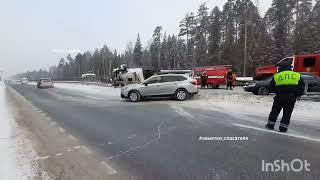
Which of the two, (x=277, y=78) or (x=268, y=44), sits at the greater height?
(x=268, y=44)

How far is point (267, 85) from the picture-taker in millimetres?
21031

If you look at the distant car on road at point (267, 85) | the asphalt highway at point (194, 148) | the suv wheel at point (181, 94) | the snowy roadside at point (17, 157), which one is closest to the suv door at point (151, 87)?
the suv wheel at point (181, 94)

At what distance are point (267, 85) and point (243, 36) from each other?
50.4 metres

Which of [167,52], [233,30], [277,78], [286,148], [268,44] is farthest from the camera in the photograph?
[167,52]

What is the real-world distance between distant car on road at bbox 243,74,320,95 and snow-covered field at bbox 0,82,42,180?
13683mm

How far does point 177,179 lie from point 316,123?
664cm

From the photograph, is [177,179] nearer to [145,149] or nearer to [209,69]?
[145,149]

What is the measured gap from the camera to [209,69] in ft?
105

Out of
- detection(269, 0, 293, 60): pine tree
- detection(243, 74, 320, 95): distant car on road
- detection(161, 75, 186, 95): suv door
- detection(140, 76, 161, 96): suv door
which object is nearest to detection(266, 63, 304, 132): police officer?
detection(243, 74, 320, 95): distant car on road

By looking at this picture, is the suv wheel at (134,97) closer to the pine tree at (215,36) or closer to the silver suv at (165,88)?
the silver suv at (165,88)

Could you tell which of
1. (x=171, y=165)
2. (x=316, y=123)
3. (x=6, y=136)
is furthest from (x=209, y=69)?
(x=171, y=165)

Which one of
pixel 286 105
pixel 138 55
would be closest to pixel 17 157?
pixel 286 105

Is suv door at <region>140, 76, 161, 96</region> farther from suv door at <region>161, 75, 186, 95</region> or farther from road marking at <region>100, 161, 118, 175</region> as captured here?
road marking at <region>100, 161, 118, 175</region>

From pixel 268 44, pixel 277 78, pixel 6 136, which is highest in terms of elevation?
pixel 268 44
